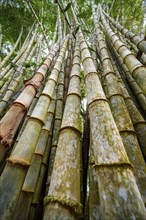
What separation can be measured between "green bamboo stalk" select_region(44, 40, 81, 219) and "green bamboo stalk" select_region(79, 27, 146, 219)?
15 centimetres

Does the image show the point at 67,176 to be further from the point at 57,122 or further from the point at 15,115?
the point at 57,122

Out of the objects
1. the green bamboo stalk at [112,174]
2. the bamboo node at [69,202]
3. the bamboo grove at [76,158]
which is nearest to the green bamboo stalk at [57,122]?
the bamboo grove at [76,158]

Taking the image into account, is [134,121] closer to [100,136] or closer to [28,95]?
[100,136]

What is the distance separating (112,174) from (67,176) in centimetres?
25

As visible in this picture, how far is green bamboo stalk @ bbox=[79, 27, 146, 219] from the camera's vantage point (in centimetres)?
65

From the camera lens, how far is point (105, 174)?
77 centimetres

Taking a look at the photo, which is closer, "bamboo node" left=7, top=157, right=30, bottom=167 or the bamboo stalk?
"bamboo node" left=7, top=157, right=30, bottom=167

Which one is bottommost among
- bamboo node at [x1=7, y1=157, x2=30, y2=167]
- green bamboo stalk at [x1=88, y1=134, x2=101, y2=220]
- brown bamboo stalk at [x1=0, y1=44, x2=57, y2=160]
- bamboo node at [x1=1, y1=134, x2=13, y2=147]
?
green bamboo stalk at [x1=88, y1=134, x2=101, y2=220]

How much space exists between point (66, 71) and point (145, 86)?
1.56m

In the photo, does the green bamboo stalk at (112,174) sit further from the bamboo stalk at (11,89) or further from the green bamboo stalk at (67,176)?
the bamboo stalk at (11,89)

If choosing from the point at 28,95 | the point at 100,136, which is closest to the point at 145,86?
the point at 100,136

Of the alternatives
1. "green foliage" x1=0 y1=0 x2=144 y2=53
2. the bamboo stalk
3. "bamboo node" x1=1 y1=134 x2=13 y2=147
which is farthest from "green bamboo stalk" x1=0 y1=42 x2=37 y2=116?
"green foliage" x1=0 y1=0 x2=144 y2=53

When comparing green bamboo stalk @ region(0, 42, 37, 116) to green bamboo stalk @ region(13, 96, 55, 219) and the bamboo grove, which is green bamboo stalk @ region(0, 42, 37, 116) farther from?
green bamboo stalk @ region(13, 96, 55, 219)

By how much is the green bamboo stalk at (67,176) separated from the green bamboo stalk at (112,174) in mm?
146
